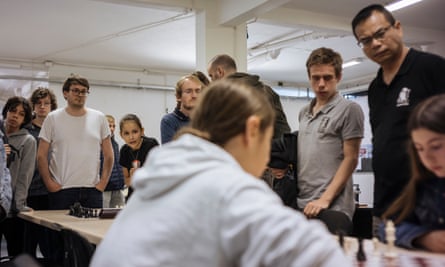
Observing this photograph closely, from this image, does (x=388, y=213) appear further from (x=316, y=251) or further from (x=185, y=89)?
(x=185, y=89)

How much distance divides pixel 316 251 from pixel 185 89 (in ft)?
7.86

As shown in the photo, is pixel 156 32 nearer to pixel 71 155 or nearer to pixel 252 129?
pixel 71 155

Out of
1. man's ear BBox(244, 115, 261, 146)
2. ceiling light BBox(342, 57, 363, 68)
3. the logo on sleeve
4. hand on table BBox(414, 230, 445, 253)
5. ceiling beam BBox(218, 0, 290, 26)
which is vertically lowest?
hand on table BBox(414, 230, 445, 253)

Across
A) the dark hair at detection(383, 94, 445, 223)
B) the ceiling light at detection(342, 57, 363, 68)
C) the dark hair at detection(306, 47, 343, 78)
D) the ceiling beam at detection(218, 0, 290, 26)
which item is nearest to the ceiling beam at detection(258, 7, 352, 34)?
the ceiling beam at detection(218, 0, 290, 26)

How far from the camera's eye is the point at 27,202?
3.90m

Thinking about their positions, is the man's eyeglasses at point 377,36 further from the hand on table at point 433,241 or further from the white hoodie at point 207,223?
the white hoodie at point 207,223

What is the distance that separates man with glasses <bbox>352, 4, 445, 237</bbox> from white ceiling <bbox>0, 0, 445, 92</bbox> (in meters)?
3.29

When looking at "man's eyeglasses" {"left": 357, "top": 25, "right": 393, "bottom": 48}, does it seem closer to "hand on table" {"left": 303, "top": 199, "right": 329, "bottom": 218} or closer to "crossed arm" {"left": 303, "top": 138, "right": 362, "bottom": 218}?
"crossed arm" {"left": 303, "top": 138, "right": 362, "bottom": 218}

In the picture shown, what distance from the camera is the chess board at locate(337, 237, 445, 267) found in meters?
1.32

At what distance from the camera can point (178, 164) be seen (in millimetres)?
876

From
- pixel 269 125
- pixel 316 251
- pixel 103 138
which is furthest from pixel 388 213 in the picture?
pixel 103 138

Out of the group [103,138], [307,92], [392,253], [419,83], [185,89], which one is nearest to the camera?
[392,253]

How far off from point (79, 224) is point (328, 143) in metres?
1.39

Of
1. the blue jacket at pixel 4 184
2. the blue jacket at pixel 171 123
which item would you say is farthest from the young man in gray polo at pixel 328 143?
the blue jacket at pixel 4 184
